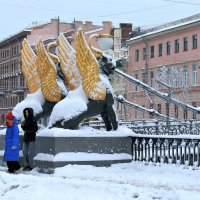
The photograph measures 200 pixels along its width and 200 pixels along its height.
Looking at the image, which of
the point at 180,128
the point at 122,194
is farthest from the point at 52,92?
the point at 180,128

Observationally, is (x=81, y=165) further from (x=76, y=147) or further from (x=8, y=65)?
(x=8, y=65)

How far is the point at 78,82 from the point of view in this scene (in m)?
15.7

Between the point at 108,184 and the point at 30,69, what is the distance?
807 centimetres

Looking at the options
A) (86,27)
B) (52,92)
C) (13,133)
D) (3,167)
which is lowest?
(3,167)

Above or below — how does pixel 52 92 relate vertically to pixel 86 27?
below

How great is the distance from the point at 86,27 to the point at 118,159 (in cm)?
6196

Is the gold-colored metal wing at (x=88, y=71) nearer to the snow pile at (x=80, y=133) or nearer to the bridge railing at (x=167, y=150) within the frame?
the snow pile at (x=80, y=133)

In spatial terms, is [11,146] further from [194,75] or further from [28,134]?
[194,75]

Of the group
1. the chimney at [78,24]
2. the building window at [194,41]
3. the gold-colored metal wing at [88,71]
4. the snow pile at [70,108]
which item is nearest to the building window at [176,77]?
the building window at [194,41]

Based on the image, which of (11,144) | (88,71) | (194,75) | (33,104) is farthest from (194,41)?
(11,144)

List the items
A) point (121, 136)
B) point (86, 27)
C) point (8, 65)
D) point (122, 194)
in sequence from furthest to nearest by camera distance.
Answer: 1. point (8, 65)
2. point (86, 27)
3. point (121, 136)
4. point (122, 194)

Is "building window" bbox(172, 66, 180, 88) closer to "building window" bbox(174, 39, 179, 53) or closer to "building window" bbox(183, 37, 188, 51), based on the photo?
"building window" bbox(183, 37, 188, 51)

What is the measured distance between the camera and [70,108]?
14.9 m

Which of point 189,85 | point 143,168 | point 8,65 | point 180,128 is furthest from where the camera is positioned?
point 8,65
